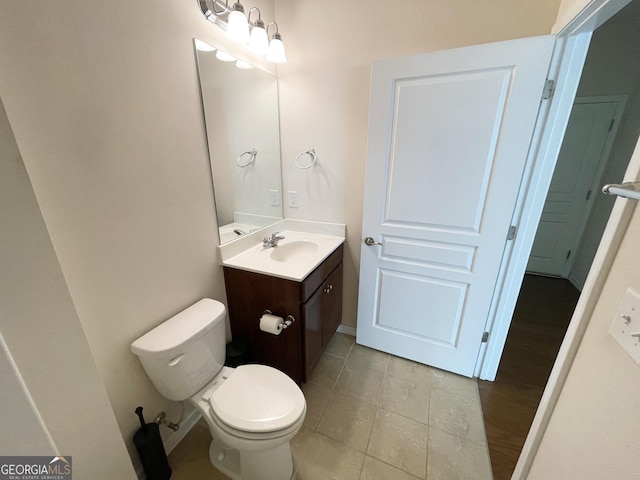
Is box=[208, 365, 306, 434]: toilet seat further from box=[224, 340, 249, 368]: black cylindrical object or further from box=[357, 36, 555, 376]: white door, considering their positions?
box=[357, 36, 555, 376]: white door

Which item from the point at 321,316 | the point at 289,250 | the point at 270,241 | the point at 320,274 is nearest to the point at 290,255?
the point at 289,250

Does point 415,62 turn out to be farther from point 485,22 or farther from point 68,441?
point 68,441

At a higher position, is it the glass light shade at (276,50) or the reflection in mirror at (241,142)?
the glass light shade at (276,50)

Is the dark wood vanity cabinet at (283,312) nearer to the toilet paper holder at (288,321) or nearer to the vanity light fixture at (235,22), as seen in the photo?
the toilet paper holder at (288,321)

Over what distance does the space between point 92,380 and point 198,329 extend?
0.38m

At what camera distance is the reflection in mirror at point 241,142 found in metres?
1.29

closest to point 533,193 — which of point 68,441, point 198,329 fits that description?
point 198,329

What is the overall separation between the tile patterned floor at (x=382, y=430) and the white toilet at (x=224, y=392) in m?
0.16

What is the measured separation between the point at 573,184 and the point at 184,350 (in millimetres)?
3936

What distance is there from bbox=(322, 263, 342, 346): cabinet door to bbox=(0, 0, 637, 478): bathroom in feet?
2.18


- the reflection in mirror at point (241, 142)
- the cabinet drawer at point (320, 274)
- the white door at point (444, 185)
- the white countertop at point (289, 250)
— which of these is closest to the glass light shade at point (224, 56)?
the reflection in mirror at point (241, 142)

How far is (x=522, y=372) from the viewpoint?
5.61 feet

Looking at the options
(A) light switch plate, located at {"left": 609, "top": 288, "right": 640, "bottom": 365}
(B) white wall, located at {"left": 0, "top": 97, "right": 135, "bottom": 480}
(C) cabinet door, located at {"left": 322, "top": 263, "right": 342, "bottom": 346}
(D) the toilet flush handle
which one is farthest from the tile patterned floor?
(A) light switch plate, located at {"left": 609, "top": 288, "right": 640, "bottom": 365}

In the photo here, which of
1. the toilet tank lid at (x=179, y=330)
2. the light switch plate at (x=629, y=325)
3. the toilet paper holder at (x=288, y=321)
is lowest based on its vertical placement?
the toilet paper holder at (x=288, y=321)
